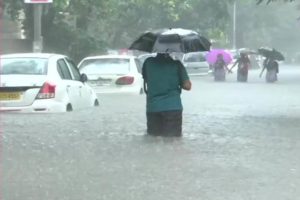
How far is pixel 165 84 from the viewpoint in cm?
1136

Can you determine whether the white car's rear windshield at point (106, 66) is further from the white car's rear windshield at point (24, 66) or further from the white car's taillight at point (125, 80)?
the white car's rear windshield at point (24, 66)

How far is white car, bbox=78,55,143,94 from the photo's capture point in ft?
63.5

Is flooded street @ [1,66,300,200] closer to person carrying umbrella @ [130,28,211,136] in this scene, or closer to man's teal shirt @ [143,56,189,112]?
person carrying umbrella @ [130,28,211,136]

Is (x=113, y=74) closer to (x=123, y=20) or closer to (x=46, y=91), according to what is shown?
(x=46, y=91)

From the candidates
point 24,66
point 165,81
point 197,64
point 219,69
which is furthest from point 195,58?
point 165,81

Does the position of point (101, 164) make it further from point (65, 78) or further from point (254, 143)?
point (65, 78)

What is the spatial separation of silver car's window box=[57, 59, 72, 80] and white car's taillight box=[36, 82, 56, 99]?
0.57 meters

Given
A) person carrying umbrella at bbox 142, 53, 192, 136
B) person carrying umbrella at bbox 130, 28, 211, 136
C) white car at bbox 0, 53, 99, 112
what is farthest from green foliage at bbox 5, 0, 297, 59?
person carrying umbrella at bbox 142, 53, 192, 136

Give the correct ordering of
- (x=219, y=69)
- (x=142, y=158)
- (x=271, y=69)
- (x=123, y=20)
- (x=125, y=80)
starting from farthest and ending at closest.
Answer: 1. (x=123, y=20)
2. (x=219, y=69)
3. (x=271, y=69)
4. (x=125, y=80)
5. (x=142, y=158)

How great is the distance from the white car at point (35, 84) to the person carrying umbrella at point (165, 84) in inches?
106

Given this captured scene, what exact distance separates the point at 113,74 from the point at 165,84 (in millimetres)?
8103

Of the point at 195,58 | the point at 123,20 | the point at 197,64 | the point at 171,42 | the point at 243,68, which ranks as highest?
the point at 123,20

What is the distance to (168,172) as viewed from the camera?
8.87 meters

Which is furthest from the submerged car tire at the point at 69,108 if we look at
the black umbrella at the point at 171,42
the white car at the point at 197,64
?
the white car at the point at 197,64
